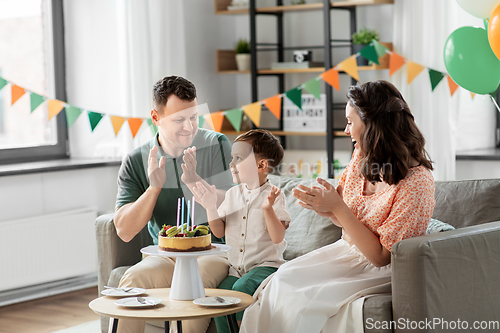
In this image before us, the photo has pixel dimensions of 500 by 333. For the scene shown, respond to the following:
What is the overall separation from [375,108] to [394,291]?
53 centimetres

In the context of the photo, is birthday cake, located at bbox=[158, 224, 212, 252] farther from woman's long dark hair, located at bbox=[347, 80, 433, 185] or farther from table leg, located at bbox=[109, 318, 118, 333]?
woman's long dark hair, located at bbox=[347, 80, 433, 185]

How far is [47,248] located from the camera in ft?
11.9

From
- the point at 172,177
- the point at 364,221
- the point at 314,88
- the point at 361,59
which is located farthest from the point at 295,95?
the point at 364,221

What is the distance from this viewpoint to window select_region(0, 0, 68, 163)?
3896 mm

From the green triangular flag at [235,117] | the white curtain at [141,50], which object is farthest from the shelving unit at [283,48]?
the white curtain at [141,50]

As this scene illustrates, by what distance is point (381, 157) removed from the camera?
1.91m

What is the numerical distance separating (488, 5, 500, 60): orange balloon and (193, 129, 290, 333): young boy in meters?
0.95

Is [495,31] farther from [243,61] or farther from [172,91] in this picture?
[243,61]

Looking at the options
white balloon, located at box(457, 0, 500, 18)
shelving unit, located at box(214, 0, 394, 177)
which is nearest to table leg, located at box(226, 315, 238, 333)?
white balloon, located at box(457, 0, 500, 18)

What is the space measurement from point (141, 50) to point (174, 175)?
206 centimetres

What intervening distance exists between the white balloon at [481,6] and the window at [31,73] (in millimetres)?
2526

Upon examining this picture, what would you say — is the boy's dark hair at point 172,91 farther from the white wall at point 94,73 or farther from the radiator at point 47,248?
the white wall at point 94,73

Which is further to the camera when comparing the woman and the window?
the window

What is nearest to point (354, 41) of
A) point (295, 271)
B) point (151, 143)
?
point (151, 143)
